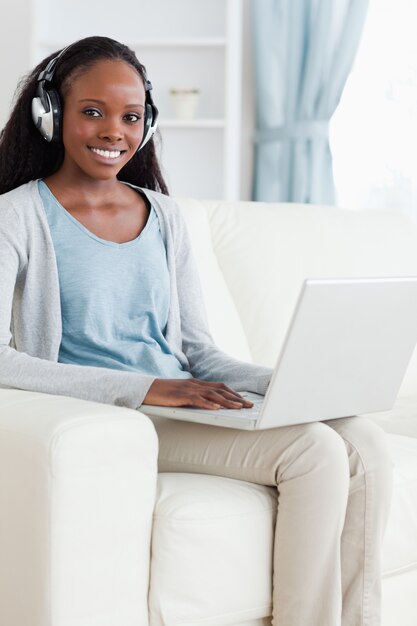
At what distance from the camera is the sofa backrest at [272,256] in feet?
7.39

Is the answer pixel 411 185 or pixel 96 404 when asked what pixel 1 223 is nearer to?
pixel 96 404

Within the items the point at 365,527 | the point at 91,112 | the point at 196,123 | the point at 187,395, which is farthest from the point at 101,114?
the point at 196,123

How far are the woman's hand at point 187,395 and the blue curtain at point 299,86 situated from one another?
2.45m

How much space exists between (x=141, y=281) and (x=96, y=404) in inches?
17.1

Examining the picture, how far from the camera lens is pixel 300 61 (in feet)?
12.8

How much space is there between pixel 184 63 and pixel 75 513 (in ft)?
9.69

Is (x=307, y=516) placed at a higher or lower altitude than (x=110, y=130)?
lower

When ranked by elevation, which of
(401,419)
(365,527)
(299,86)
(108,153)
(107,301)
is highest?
(108,153)

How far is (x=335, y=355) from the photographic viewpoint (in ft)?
4.70

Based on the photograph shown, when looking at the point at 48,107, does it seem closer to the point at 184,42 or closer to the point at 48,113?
the point at 48,113

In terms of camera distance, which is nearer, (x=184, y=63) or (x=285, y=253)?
(x=285, y=253)

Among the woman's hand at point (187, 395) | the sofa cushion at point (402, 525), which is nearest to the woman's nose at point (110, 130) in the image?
the woman's hand at point (187, 395)

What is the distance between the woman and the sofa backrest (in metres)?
0.30

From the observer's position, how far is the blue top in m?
1.71
